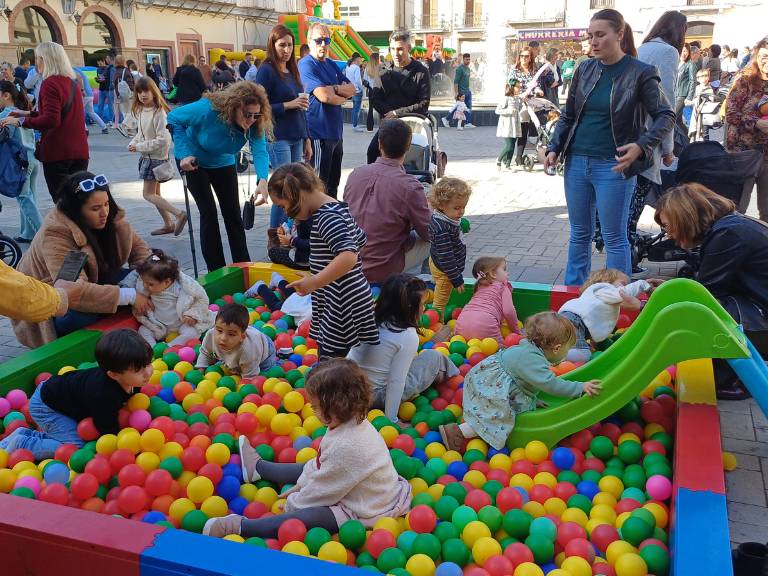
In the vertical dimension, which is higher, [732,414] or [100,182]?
[100,182]

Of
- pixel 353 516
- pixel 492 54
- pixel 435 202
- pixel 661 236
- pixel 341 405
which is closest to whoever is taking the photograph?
pixel 341 405

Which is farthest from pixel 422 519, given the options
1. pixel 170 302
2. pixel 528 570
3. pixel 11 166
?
pixel 11 166

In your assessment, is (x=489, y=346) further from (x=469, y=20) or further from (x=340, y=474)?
(x=469, y=20)

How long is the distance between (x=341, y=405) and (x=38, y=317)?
1.51 m

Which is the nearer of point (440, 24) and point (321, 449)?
point (321, 449)

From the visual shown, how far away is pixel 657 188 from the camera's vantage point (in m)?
6.26

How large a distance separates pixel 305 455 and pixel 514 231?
529cm

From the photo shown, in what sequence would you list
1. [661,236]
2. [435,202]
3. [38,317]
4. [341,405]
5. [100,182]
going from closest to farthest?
[341,405] → [38,317] → [100,182] → [435,202] → [661,236]

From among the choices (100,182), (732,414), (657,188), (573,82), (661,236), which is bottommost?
(732,414)

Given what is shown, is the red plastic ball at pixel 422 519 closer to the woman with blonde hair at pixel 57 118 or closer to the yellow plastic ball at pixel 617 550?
the yellow plastic ball at pixel 617 550

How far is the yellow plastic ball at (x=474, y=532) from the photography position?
283 cm

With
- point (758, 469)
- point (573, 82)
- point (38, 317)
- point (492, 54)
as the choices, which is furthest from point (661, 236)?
point (492, 54)

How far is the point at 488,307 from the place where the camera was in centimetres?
480

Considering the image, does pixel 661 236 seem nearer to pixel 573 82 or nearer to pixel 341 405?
pixel 573 82
